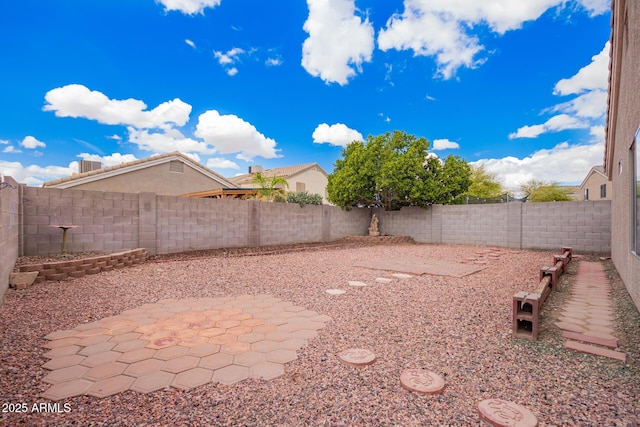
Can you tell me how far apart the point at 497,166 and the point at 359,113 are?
59.9 feet

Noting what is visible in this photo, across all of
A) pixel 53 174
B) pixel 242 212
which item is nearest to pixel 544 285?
pixel 242 212

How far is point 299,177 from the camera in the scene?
2334 centimetres

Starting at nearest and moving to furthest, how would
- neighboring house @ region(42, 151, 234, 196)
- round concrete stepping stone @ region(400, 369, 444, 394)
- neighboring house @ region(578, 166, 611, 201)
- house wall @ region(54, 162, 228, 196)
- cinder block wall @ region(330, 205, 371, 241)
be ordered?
round concrete stepping stone @ region(400, 369, 444, 394) < neighboring house @ region(42, 151, 234, 196) < cinder block wall @ region(330, 205, 371, 241) < house wall @ region(54, 162, 228, 196) < neighboring house @ region(578, 166, 611, 201)

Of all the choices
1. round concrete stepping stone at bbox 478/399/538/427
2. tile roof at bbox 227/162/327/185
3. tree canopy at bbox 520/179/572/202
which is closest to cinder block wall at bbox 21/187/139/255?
round concrete stepping stone at bbox 478/399/538/427

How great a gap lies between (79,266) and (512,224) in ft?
43.2

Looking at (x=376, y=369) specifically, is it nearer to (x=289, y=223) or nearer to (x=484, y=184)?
(x=289, y=223)

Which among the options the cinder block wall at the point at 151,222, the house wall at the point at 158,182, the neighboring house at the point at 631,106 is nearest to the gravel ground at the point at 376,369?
the neighboring house at the point at 631,106

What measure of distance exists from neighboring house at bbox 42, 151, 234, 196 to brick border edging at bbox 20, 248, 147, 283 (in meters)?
8.97

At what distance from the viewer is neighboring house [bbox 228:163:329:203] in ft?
74.4

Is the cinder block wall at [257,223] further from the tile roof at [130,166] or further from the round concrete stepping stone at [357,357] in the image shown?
the tile roof at [130,166]

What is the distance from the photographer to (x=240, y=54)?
11.7m

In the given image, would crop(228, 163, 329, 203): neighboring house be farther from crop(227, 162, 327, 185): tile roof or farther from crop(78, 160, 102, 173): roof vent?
crop(78, 160, 102, 173): roof vent

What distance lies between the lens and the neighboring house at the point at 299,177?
2267 centimetres

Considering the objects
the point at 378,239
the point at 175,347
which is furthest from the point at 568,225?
the point at 175,347
